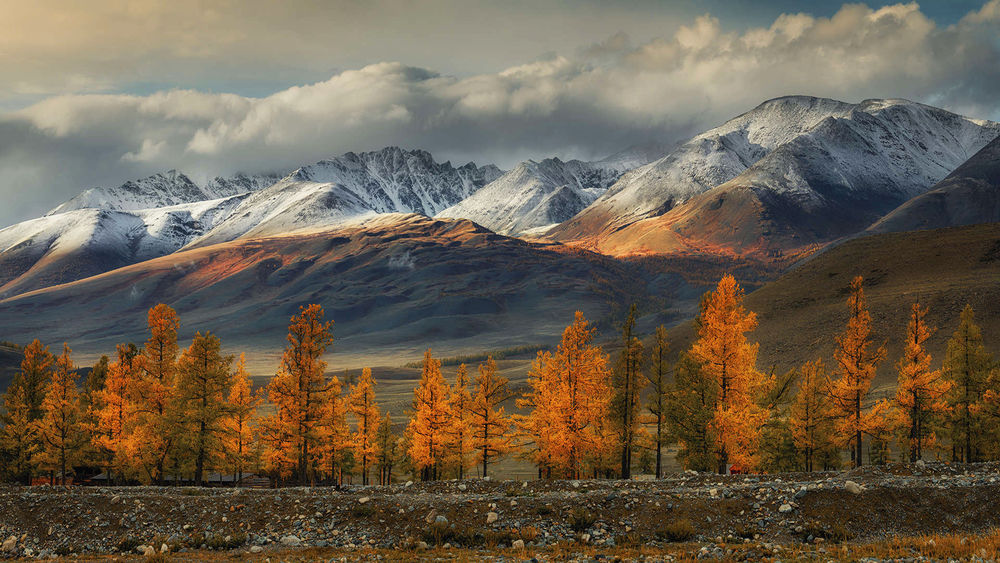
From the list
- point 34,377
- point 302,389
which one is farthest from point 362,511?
point 34,377

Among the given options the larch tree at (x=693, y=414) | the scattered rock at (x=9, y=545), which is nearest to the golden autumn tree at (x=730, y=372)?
the larch tree at (x=693, y=414)

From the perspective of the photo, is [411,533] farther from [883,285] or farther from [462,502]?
[883,285]

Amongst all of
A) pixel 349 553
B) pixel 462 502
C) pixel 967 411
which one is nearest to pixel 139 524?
pixel 349 553

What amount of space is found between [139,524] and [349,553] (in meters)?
10.0

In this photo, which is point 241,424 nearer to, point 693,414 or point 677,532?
point 693,414

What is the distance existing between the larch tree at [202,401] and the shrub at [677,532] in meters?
32.9

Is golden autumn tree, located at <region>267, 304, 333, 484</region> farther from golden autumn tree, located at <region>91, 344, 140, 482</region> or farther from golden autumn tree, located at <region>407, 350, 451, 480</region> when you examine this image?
golden autumn tree, located at <region>91, 344, 140, 482</region>

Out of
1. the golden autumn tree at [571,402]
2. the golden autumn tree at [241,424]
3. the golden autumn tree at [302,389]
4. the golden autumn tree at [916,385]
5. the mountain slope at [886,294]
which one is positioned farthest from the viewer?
the mountain slope at [886,294]

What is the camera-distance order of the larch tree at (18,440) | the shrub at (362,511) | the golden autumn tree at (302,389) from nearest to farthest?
1. the shrub at (362,511)
2. the golden autumn tree at (302,389)
3. the larch tree at (18,440)

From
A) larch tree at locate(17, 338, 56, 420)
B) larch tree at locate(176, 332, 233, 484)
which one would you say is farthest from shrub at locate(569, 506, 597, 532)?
larch tree at locate(17, 338, 56, 420)

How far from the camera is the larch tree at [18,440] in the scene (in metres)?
54.9

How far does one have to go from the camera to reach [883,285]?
152750mm

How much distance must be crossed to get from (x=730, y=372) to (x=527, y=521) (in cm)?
2234

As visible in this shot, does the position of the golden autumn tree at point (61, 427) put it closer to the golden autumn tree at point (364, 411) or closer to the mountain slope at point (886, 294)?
the golden autumn tree at point (364, 411)
